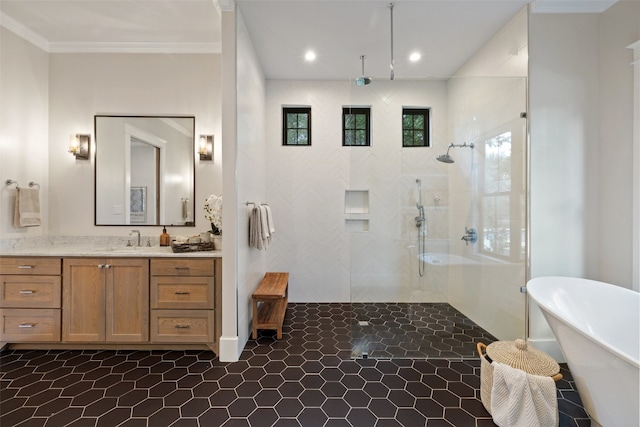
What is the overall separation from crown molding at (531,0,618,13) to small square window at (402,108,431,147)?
1.07 metres

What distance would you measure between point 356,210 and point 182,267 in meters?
1.96

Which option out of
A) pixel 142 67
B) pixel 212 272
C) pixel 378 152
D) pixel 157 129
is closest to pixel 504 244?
pixel 378 152

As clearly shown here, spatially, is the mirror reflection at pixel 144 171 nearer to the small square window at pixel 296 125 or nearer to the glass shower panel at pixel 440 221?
the small square window at pixel 296 125

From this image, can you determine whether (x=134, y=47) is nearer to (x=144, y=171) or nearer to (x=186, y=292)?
(x=144, y=171)

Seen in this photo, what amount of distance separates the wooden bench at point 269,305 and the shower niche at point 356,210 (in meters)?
1.04

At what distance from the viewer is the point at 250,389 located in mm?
1900

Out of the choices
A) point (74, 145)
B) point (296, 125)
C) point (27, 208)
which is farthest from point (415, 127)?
point (27, 208)

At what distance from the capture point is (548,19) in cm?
225

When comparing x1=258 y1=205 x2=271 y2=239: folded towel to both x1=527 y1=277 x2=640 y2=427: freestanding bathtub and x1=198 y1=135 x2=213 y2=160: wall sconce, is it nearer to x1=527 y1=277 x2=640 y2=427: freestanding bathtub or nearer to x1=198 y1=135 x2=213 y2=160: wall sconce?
x1=198 y1=135 x2=213 y2=160: wall sconce

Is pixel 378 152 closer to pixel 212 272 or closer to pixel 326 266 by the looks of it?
pixel 326 266

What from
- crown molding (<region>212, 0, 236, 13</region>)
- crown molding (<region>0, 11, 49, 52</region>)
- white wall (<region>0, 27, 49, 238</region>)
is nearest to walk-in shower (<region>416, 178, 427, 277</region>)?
crown molding (<region>212, 0, 236, 13</region>)

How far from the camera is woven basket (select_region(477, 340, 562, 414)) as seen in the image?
1575 millimetres

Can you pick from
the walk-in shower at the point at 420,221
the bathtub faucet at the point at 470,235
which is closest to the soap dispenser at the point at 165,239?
the walk-in shower at the point at 420,221

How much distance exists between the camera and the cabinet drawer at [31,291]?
2293 millimetres
